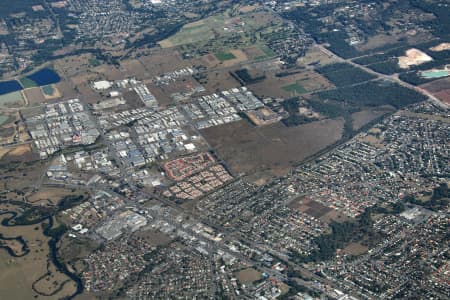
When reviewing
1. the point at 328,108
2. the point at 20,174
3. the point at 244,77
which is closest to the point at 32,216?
the point at 20,174

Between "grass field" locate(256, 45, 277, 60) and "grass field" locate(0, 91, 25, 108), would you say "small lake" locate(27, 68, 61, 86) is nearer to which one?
"grass field" locate(0, 91, 25, 108)

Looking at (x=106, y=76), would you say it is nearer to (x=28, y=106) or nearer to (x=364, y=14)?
(x=28, y=106)

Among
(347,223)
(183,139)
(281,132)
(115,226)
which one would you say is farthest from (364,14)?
(115,226)

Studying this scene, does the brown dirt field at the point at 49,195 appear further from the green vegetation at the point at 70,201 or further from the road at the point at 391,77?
the road at the point at 391,77

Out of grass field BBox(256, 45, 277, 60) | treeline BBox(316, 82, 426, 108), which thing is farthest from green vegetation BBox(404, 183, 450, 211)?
grass field BBox(256, 45, 277, 60)

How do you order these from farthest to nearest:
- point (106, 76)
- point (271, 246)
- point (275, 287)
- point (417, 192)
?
point (106, 76), point (417, 192), point (271, 246), point (275, 287)

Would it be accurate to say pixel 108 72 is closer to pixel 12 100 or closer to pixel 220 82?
pixel 12 100

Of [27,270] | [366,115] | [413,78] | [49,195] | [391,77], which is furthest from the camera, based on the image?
[391,77]
